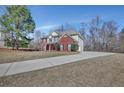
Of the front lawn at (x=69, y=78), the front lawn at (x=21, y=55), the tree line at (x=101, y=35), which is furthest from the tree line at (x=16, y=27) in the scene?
the front lawn at (x=69, y=78)

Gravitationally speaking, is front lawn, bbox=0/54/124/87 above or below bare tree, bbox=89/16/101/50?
below

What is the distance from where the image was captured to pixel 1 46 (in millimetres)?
7660

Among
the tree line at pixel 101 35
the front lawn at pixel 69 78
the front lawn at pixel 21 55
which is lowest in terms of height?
the front lawn at pixel 69 78

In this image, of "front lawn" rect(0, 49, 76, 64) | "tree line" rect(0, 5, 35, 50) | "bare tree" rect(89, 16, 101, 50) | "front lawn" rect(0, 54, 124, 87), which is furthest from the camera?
"front lawn" rect(0, 49, 76, 64)

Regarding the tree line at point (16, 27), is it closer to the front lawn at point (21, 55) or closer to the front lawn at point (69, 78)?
the front lawn at point (21, 55)

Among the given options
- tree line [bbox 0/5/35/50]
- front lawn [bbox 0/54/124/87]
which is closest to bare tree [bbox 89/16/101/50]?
front lawn [bbox 0/54/124/87]

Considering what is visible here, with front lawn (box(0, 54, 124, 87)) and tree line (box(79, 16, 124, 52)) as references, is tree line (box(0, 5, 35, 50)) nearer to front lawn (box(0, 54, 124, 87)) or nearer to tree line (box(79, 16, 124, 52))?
tree line (box(79, 16, 124, 52))

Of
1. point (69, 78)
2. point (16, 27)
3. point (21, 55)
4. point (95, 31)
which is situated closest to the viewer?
point (69, 78)

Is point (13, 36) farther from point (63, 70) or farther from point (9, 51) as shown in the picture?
point (63, 70)

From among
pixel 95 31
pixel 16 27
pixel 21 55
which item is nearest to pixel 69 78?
pixel 95 31

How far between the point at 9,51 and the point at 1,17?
58.0 inches

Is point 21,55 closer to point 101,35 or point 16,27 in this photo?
point 16,27

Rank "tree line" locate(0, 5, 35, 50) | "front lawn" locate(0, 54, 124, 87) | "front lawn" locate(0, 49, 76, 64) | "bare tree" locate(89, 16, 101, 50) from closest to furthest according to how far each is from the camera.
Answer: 1. "front lawn" locate(0, 54, 124, 87)
2. "bare tree" locate(89, 16, 101, 50)
3. "tree line" locate(0, 5, 35, 50)
4. "front lawn" locate(0, 49, 76, 64)
